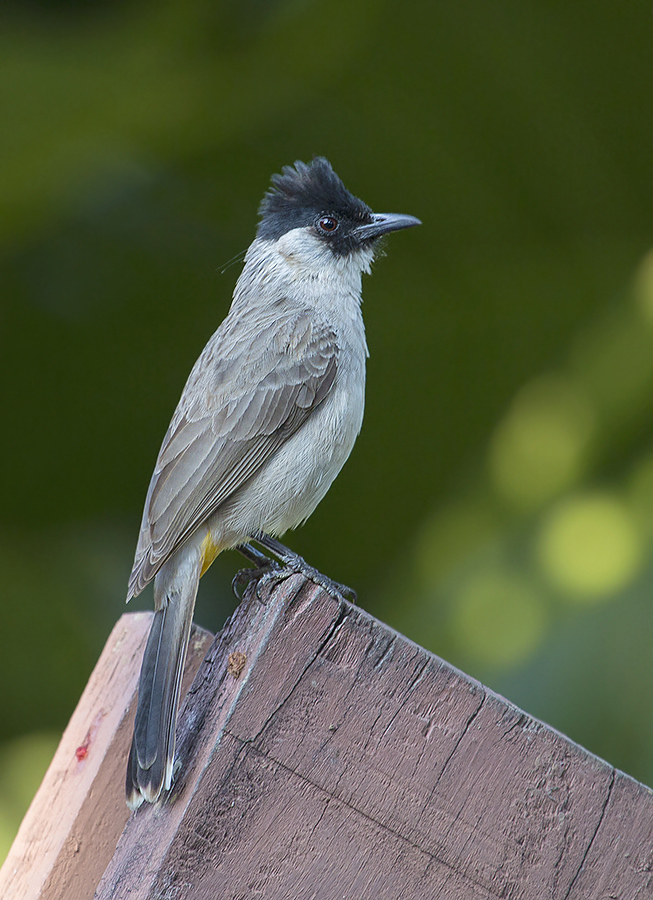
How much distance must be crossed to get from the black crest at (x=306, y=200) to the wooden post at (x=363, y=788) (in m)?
2.71

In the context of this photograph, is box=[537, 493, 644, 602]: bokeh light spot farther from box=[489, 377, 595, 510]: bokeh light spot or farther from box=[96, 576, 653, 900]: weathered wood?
box=[96, 576, 653, 900]: weathered wood

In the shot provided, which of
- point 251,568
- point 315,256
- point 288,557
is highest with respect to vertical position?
point 315,256

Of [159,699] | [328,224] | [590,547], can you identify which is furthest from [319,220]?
[159,699]

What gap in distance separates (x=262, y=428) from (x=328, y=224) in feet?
4.23

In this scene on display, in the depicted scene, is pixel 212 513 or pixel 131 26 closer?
pixel 212 513

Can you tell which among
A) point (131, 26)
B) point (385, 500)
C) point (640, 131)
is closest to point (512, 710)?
point (385, 500)

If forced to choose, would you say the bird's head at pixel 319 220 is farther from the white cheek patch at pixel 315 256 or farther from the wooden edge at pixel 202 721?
the wooden edge at pixel 202 721

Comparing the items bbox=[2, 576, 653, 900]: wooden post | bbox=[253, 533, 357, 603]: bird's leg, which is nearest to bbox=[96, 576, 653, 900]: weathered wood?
bbox=[2, 576, 653, 900]: wooden post

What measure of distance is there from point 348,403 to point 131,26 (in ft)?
6.55

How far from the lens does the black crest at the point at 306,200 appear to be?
172 inches

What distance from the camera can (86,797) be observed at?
2.27 metres

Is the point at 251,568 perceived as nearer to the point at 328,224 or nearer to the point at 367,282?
the point at 328,224

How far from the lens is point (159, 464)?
3447mm

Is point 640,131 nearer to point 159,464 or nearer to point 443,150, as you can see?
point 443,150
